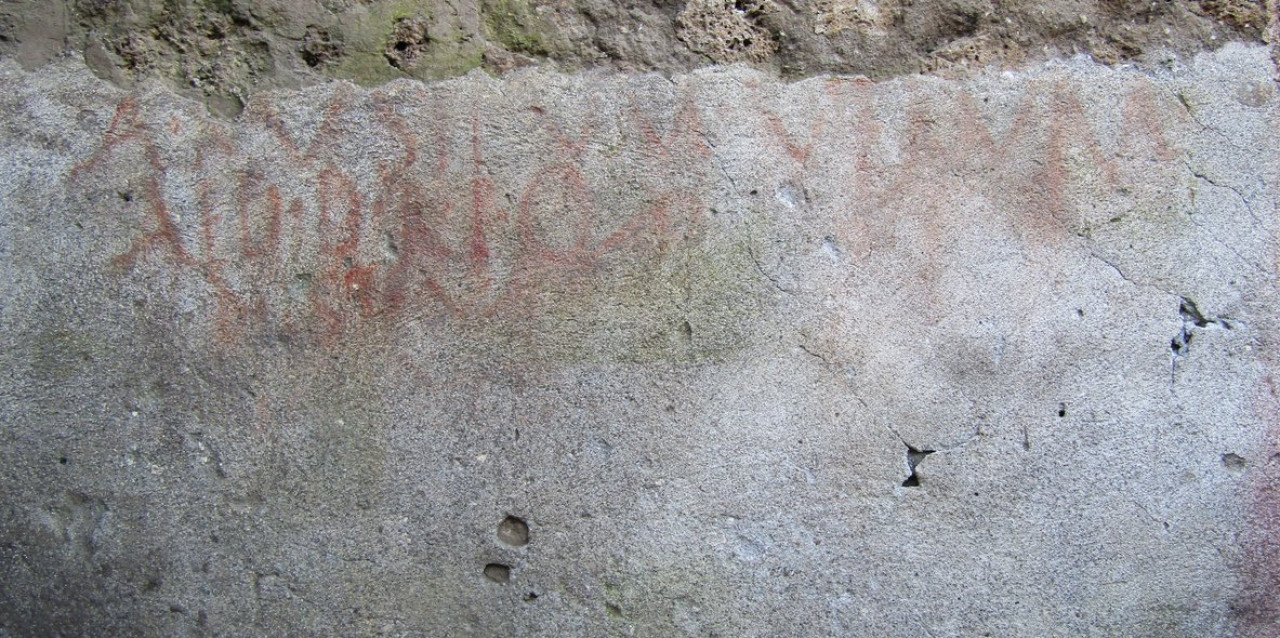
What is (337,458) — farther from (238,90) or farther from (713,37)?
(713,37)

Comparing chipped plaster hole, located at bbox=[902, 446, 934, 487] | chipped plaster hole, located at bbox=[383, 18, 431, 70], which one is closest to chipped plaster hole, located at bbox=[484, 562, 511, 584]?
chipped plaster hole, located at bbox=[902, 446, 934, 487]

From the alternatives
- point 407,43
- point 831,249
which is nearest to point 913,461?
point 831,249

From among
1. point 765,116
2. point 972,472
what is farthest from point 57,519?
point 972,472

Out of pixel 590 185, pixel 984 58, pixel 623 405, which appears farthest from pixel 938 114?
pixel 623 405

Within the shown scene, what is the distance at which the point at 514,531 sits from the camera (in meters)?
1.98

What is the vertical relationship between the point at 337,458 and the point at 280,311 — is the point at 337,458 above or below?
below

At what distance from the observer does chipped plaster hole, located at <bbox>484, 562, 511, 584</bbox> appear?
1.97 m

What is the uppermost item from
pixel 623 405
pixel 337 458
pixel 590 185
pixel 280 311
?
Result: pixel 590 185

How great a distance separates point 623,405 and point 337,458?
0.70 metres

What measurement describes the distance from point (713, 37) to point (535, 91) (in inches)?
18.0

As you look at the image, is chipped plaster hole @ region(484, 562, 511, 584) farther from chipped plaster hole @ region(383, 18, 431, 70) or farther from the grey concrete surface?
chipped plaster hole @ region(383, 18, 431, 70)

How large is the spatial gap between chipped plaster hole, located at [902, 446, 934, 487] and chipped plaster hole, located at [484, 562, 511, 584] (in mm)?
986

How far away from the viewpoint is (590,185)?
197 cm

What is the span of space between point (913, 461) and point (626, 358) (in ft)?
2.44
